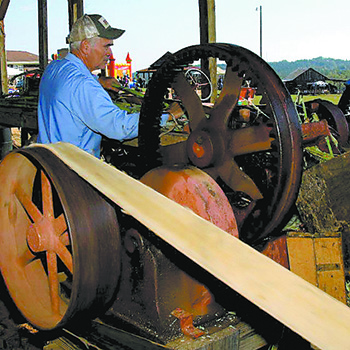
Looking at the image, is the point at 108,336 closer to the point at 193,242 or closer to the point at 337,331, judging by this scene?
the point at 193,242

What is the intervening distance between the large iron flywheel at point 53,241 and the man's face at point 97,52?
0.92 m

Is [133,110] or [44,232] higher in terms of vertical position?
[133,110]

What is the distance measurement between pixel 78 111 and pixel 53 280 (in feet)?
3.56

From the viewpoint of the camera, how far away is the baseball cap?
344 centimetres

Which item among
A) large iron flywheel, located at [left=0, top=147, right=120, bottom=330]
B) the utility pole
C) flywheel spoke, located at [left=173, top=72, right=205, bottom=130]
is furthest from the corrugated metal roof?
large iron flywheel, located at [left=0, top=147, right=120, bottom=330]

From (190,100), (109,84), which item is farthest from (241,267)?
(109,84)

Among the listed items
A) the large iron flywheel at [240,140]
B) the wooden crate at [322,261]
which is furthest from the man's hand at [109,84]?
the wooden crate at [322,261]

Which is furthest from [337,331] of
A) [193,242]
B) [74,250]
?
[74,250]

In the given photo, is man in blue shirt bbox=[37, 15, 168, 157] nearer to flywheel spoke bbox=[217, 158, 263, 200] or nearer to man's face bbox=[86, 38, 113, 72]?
man's face bbox=[86, 38, 113, 72]

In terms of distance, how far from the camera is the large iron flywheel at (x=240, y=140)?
2.67 m

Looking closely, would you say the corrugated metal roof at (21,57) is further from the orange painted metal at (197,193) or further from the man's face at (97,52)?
the orange painted metal at (197,193)

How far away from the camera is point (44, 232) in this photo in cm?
276

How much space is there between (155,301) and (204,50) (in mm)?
1472

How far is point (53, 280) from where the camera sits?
9.27 feet
